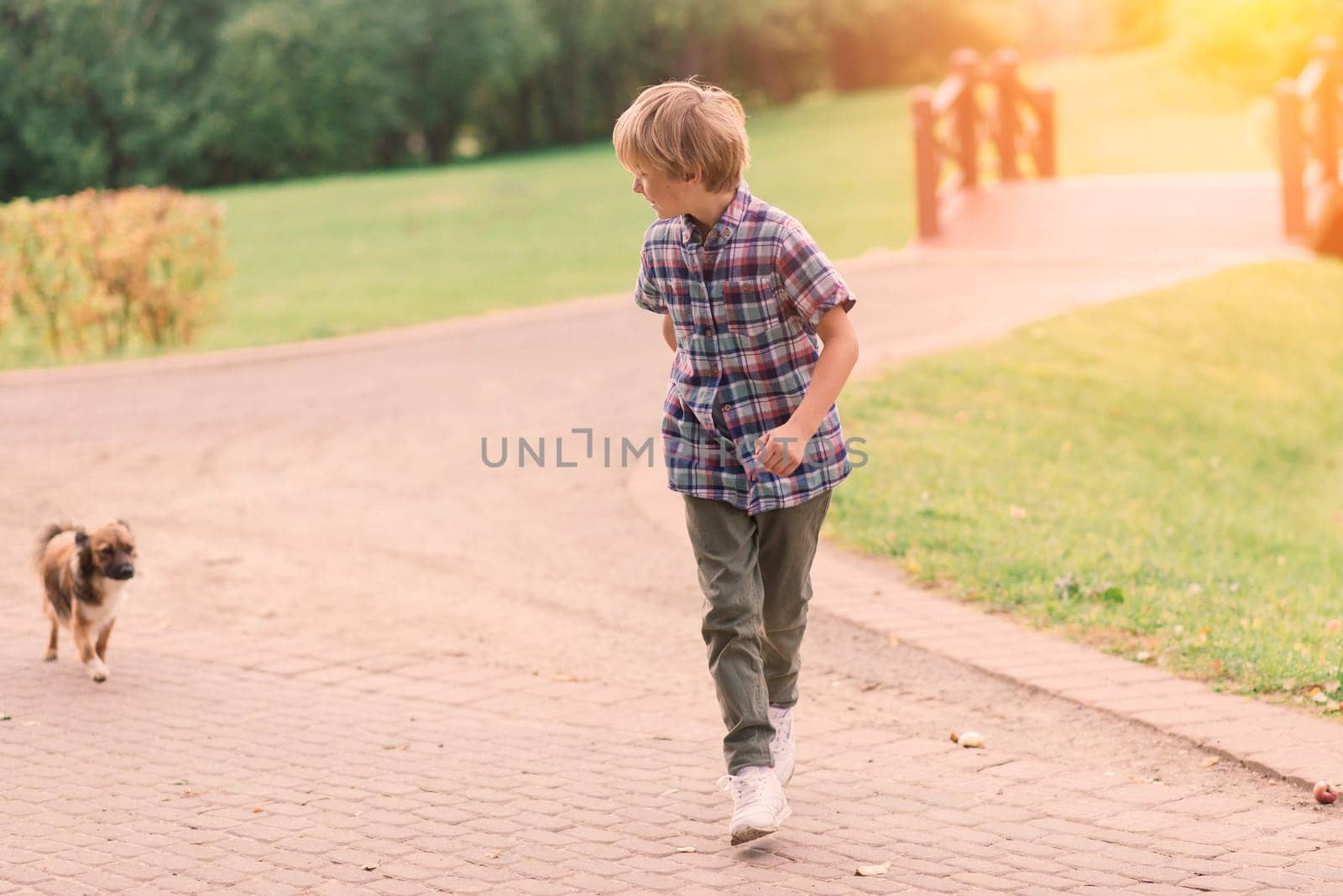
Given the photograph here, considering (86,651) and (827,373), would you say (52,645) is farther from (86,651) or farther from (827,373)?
(827,373)

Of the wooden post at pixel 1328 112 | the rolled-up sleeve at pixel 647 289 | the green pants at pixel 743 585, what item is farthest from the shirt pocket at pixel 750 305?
the wooden post at pixel 1328 112

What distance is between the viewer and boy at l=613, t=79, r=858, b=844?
12.5 feet

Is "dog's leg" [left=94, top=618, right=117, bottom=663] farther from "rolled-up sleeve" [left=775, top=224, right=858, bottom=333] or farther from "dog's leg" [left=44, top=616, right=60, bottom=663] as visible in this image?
"rolled-up sleeve" [left=775, top=224, right=858, bottom=333]

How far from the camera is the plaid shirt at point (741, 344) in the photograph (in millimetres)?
3865

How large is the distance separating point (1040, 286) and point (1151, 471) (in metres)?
5.37

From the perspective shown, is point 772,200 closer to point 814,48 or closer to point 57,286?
point 57,286

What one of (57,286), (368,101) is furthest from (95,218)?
(368,101)

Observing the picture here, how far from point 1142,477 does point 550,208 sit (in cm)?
2265

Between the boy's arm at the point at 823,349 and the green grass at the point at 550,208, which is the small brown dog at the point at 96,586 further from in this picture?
the green grass at the point at 550,208

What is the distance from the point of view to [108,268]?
44.7 ft

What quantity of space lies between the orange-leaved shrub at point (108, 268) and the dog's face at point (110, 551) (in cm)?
837

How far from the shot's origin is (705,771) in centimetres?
462

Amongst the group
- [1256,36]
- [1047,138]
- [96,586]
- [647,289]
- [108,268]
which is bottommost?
[96,586]

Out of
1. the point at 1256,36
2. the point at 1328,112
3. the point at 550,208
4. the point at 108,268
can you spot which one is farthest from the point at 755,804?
the point at 1256,36
